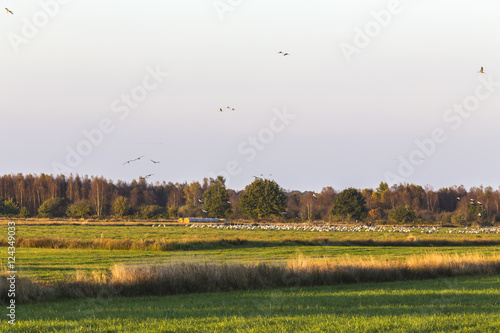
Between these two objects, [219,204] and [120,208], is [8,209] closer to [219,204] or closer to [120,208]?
[120,208]

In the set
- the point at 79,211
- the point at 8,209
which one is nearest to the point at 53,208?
the point at 8,209

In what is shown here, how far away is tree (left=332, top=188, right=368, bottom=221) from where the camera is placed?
382 feet

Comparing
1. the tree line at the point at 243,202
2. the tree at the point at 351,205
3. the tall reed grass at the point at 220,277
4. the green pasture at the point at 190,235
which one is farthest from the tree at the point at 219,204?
the tall reed grass at the point at 220,277

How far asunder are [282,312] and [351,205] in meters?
102

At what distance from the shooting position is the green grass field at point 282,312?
14.5 m

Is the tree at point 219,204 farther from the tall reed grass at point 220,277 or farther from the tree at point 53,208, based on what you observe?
the tall reed grass at point 220,277

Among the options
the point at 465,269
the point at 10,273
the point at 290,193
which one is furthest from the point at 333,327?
the point at 290,193

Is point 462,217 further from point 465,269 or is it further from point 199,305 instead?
point 199,305

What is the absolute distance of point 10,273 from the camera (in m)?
20.2

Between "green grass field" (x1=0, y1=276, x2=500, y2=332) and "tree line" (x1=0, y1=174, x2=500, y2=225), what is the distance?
239 feet

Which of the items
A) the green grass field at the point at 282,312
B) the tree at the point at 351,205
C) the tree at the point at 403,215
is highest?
the tree at the point at 351,205

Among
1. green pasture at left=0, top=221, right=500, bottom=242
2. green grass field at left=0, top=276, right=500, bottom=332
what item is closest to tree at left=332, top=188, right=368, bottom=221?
green pasture at left=0, top=221, right=500, bottom=242

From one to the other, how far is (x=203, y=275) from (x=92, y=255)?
20.0 metres

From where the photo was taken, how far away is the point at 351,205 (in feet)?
384
